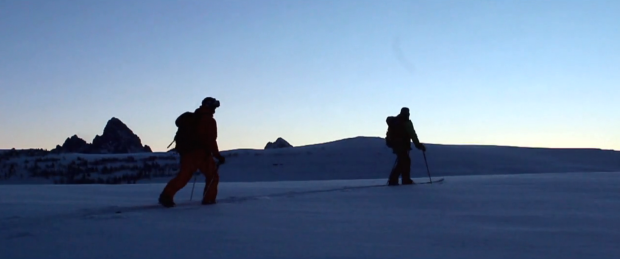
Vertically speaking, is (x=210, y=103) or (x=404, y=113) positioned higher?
(x=404, y=113)

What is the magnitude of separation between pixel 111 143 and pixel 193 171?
41.8 metres

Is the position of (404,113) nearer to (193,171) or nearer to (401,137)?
(401,137)

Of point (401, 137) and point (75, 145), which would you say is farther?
point (75, 145)

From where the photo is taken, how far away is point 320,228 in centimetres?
516

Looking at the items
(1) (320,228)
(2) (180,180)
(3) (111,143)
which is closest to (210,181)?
(2) (180,180)

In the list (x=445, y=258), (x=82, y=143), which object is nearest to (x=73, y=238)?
(x=445, y=258)

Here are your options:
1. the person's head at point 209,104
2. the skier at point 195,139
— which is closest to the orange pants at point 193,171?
the skier at point 195,139

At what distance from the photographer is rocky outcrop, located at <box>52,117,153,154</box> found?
46.5 m

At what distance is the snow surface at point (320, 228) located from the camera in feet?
13.4

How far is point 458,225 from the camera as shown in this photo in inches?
212

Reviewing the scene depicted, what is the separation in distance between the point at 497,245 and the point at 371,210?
2.42 metres

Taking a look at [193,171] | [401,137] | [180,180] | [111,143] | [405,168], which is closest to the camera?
[180,180]

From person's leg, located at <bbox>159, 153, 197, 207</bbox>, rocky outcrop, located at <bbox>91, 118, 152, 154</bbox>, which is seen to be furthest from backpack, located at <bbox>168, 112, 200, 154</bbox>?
rocky outcrop, located at <bbox>91, 118, 152, 154</bbox>

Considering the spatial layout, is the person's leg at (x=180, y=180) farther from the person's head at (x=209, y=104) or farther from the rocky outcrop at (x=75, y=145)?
the rocky outcrop at (x=75, y=145)
